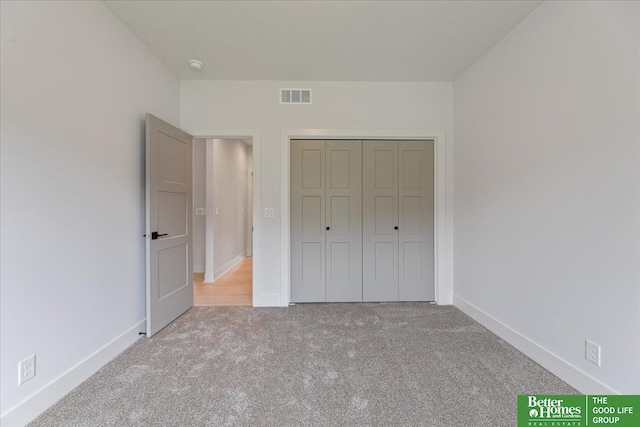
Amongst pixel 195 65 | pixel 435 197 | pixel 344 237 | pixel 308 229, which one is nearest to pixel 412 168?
pixel 435 197

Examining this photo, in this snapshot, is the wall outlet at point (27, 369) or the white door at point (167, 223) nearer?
the wall outlet at point (27, 369)

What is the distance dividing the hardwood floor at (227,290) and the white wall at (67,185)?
3.25 ft

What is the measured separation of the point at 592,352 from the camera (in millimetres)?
1625

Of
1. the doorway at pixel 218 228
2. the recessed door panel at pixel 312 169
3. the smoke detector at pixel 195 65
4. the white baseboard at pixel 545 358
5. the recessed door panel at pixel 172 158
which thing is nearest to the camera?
the white baseboard at pixel 545 358

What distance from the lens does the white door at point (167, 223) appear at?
239 cm

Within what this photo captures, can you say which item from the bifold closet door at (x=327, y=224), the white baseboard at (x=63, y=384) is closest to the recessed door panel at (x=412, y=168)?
the bifold closet door at (x=327, y=224)

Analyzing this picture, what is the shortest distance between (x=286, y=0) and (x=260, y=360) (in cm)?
270

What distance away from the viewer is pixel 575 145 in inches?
68.2

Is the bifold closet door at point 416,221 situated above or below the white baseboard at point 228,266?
above

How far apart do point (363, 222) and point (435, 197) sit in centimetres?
93

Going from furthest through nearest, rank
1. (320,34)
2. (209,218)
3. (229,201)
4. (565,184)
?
(229,201)
(209,218)
(320,34)
(565,184)

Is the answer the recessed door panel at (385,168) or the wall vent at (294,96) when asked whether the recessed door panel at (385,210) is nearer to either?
the recessed door panel at (385,168)

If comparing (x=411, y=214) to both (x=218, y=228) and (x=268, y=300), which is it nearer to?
(x=268, y=300)

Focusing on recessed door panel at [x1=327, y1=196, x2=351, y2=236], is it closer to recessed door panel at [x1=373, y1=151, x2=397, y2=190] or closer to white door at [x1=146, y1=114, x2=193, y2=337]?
recessed door panel at [x1=373, y1=151, x2=397, y2=190]
